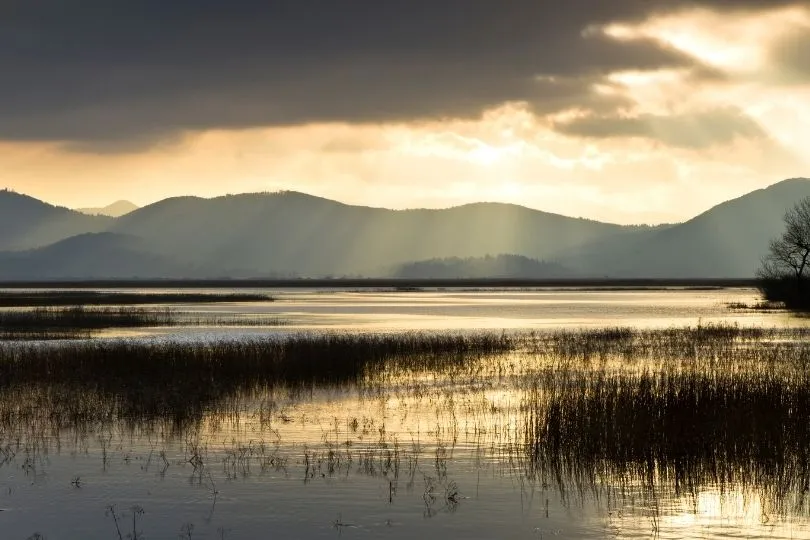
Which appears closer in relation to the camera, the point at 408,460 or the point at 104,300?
the point at 408,460

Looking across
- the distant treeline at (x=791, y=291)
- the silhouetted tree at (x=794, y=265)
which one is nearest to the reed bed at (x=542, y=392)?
the distant treeline at (x=791, y=291)

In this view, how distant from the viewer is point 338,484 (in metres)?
18.9

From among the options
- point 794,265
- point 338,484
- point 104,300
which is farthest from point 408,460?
point 104,300

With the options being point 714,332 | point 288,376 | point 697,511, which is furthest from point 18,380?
point 714,332

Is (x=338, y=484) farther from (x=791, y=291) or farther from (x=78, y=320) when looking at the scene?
(x=791, y=291)

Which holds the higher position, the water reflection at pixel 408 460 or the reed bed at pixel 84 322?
the reed bed at pixel 84 322

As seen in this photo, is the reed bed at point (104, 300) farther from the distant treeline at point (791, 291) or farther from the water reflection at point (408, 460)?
the water reflection at point (408, 460)

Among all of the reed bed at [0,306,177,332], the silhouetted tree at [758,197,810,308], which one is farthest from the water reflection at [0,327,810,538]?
the silhouetted tree at [758,197,810,308]

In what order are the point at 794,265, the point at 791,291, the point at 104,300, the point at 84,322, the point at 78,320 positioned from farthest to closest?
the point at 104,300 → the point at 791,291 → the point at 794,265 → the point at 78,320 → the point at 84,322

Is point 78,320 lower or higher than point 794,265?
lower

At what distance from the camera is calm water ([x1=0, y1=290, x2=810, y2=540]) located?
1591 cm

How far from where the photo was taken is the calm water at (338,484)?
52.2ft

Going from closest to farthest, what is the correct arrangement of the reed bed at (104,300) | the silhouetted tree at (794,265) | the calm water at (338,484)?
the calm water at (338,484) < the silhouetted tree at (794,265) < the reed bed at (104,300)

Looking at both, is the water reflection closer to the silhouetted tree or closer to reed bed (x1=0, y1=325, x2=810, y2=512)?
reed bed (x1=0, y1=325, x2=810, y2=512)
